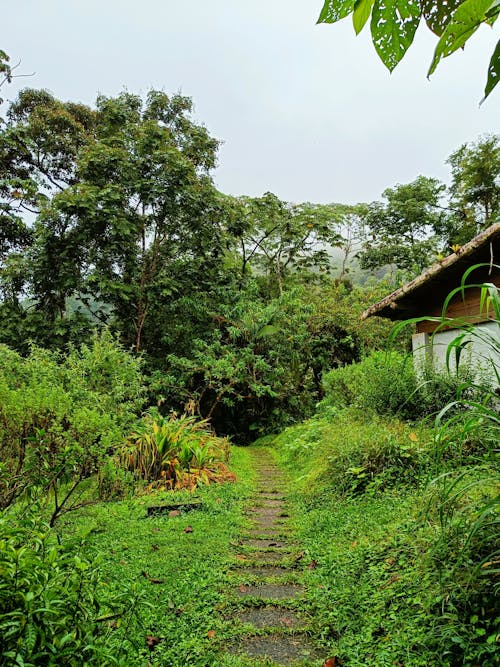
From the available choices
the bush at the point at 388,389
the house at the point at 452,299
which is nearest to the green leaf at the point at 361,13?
the house at the point at 452,299

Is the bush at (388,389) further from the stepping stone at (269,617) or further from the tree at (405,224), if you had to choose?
the tree at (405,224)

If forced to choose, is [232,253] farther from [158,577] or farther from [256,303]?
[158,577]

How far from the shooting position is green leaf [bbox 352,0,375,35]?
0.65 m

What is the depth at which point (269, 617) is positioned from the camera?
2514mm

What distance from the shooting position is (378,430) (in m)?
5.18

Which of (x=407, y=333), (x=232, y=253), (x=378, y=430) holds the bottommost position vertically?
(x=378, y=430)

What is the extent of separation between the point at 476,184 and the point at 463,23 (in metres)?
19.2

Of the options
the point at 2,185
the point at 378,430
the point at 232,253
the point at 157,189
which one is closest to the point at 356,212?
the point at 232,253

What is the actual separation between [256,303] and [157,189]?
4.21 m

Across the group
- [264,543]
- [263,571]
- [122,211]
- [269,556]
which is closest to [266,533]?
[264,543]

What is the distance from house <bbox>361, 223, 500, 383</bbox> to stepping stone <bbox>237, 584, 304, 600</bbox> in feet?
10.5

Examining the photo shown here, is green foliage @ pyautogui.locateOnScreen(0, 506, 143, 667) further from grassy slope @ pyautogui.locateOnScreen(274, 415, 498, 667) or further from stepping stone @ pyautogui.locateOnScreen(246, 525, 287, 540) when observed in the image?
stepping stone @ pyautogui.locateOnScreen(246, 525, 287, 540)

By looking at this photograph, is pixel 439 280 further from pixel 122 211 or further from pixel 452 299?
pixel 122 211

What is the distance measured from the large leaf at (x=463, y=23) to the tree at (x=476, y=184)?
17.6 metres
